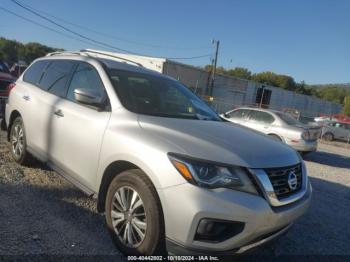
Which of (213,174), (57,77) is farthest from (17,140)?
(213,174)

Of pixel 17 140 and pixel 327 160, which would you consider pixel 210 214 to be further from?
pixel 327 160

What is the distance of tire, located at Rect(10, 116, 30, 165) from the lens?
5.63m

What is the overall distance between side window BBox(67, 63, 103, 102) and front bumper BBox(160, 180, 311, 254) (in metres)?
1.78

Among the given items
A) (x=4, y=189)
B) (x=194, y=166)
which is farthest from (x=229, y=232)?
(x=4, y=189)

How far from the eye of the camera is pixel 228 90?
1834 inches

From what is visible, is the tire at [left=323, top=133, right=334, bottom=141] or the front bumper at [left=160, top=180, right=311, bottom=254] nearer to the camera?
the front bumper at [left=160, top=180, right=311, bottom=254]

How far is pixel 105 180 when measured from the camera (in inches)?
148

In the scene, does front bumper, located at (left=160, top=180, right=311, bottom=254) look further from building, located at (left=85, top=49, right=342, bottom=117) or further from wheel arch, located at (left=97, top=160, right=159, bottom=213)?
building, located at (left=85, top=49, right=342, bottom=117)

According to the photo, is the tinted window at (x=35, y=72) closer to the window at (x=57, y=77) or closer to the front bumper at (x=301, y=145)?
the window at (x=57, y=77)

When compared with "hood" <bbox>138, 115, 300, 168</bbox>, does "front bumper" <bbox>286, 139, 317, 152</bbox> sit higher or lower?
lower

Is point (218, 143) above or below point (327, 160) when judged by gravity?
above

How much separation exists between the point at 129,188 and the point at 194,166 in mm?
726

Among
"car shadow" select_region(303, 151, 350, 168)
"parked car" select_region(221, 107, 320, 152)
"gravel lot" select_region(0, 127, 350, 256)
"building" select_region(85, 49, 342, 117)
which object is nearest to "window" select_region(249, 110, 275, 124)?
"parked car" select_region(221, 107, 320, 152)

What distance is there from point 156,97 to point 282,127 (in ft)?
28.4
